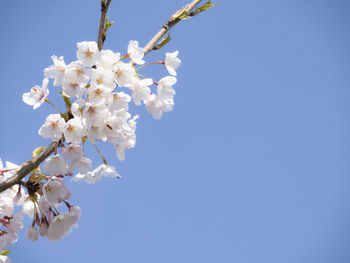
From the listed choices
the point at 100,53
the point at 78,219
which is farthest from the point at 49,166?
the point at 100,53

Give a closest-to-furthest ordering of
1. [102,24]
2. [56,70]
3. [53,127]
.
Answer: [102,24] < [53,127] < [56,70]

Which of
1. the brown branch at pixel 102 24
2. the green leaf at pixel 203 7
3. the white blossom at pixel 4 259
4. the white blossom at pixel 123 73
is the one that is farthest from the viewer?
the white blossom at pixel 4 259

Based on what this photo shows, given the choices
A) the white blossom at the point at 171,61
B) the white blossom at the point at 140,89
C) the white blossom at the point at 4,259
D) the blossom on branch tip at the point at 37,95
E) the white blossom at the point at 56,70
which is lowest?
the white blossom at the point at 4,259

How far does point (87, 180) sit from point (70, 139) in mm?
902

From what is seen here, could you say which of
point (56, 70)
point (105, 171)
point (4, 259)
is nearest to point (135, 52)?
point (56, 70)

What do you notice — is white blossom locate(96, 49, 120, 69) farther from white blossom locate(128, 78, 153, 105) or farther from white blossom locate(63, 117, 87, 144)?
white blossom locate(63, 117, 87, 144)

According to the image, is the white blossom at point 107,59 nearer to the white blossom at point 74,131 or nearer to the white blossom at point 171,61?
the white blossom at point 74,131

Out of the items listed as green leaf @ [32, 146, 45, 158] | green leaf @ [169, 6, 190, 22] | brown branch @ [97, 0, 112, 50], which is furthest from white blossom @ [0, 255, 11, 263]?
green leaf @ [169, 6, 190, 22]

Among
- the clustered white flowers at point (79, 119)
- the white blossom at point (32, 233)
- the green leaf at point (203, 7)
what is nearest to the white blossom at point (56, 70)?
the clustered white flowers at point (79, 119)

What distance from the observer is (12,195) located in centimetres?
232

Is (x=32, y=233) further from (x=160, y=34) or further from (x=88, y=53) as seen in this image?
(x=160, y=34)

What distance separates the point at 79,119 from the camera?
177 centimetres

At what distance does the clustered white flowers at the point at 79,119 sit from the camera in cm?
178

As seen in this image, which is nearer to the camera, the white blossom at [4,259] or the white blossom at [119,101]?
the white blossom at [119,101]
